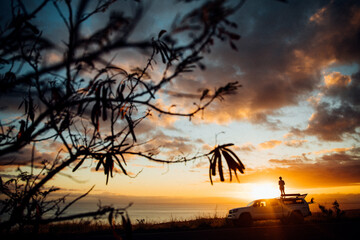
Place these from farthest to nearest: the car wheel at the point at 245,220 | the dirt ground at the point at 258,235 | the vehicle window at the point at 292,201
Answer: the vehicle window at the point at 292,201 → the car wheel at the point at 245,220 → the dirt ground at the point at 258,235

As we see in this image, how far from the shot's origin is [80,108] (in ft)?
8.05

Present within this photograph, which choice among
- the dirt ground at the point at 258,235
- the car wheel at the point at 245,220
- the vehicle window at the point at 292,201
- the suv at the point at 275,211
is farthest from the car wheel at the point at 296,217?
the dirt ground at the point at 258,235

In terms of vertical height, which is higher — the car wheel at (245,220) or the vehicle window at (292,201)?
the vehicle window at (292,201)

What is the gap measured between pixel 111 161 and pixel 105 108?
3.06ft

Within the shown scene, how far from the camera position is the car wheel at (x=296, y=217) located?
15.1 m

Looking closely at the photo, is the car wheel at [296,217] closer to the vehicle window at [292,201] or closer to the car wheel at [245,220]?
the vehicle window at [292,201]

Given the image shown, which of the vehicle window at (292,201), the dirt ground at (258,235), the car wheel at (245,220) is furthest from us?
the vehicle window at (292,201)

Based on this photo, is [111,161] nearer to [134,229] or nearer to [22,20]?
Result: [22,20]

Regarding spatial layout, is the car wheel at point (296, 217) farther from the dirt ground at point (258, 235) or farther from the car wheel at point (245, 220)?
the dirt ground at point (258, 235)

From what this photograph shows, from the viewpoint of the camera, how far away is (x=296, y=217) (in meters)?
15.2

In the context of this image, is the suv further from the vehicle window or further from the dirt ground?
the dirt ground

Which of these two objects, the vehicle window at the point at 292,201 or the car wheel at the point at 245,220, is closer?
the car wheel at the point at 245,220

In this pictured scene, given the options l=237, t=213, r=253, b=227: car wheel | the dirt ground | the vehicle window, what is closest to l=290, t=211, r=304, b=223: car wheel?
the vehicle window

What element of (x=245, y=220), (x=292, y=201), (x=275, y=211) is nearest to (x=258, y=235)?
(x=245, y=220)
